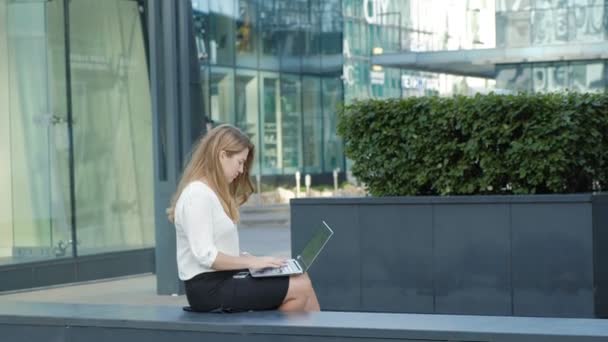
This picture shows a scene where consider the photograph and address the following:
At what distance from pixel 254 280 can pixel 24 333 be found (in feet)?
3.86

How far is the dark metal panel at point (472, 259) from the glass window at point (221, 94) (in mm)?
33020

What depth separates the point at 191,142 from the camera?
12.8 metres

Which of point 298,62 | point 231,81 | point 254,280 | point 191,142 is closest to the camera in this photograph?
point 254,280

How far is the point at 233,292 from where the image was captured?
253 inches

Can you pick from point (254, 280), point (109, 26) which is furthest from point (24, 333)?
point (109, 26)

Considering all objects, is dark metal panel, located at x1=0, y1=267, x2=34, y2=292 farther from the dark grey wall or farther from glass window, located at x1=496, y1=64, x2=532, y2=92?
glass window, located at x1=496, y1=64, x2=532, y2=92

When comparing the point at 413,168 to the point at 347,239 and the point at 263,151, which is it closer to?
the point at 347,239

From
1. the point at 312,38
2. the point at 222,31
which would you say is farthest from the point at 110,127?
the point at 312,38

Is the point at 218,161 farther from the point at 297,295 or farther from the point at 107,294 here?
the point at 107,294

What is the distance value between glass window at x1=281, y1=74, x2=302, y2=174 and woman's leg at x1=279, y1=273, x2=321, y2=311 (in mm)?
40599

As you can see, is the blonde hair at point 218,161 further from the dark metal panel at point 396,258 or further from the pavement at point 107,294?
the pavement at point 107,294

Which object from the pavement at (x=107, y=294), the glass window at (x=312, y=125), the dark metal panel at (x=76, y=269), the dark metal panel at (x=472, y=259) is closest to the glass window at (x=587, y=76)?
the glass window at (x=312, y=125)

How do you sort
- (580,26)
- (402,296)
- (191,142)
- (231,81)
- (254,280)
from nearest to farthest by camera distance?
(254,280)
(402,296)
(191,142)
(580,26)
(231,81)

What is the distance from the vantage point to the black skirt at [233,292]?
21.1 feet
